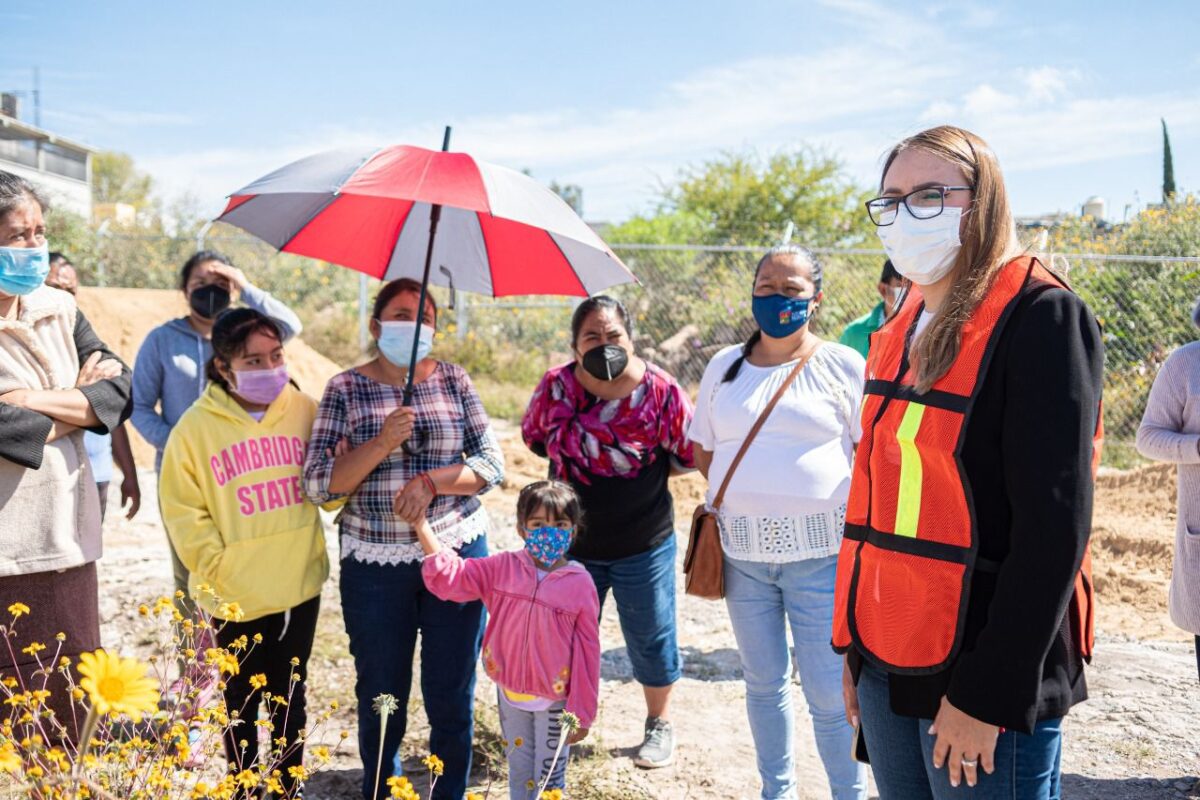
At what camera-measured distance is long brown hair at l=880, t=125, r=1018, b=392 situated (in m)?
1.86

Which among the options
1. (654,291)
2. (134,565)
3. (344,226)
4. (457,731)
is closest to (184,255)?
(654,291)

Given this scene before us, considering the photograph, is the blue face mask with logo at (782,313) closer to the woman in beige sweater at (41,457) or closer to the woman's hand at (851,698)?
the woman's hand at (851,698)

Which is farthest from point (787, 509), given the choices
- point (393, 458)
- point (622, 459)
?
point (393, 458)

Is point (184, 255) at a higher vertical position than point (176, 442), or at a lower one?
higher

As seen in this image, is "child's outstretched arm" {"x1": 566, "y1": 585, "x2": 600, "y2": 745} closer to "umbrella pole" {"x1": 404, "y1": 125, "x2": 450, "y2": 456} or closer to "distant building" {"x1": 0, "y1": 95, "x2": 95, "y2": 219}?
"umbrella pole" {"x1": 404, "y1": 125, "x2": 450, "y2": 456}

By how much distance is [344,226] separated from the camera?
4152 millimetres

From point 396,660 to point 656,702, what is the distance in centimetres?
130

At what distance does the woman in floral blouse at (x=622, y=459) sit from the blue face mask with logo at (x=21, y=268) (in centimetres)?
193

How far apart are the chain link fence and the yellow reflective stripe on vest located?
927 centimetres

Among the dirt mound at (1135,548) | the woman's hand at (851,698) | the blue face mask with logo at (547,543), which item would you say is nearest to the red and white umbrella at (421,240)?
the blue face mask with logo at (547,543)

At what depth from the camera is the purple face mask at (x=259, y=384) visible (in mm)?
3506

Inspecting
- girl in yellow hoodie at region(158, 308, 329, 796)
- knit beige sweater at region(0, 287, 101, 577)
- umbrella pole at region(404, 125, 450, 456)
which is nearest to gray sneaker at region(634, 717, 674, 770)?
girl in yellow hoodie at region(158, 308, 329, 796)

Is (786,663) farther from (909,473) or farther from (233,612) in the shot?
(233,612)

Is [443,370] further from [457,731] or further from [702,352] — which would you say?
[702,352]
